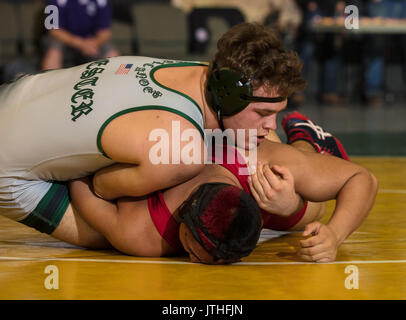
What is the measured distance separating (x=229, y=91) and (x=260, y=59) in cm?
15

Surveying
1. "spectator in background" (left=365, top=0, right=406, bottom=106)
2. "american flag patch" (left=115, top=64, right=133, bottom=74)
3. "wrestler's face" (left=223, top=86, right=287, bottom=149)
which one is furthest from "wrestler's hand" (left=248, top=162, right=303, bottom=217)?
"spectator in background" (left=365, top=0, right=406, bottom=106)

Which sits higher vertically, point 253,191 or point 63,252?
point 253,191

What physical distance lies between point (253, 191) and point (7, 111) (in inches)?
34.8

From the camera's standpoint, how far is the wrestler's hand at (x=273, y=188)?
9.22 feet

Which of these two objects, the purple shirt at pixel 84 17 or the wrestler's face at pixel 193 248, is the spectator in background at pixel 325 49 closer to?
the purple shirt at pixel 84 17

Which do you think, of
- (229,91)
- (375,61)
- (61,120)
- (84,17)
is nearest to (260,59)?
(229,91)

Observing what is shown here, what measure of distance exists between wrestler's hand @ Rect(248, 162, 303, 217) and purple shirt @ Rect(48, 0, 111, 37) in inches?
195

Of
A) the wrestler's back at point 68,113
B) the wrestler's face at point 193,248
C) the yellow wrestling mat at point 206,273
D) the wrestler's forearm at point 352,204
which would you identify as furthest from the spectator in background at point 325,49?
the wrestler's face at point 193,248

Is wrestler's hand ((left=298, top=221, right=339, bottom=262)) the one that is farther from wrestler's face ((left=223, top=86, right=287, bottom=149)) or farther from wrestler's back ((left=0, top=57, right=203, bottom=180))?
wrestler's back ((left=0, top=57, right=203, bottom=180))

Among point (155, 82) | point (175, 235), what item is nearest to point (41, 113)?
point (155, 82)

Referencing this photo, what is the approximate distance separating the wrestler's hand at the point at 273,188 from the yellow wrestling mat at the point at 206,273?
0.62 feet

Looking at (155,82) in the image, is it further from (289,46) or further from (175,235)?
(289,46)

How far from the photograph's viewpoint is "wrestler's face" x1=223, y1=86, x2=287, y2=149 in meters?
2.83

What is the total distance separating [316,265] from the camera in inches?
110
